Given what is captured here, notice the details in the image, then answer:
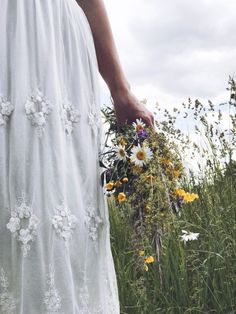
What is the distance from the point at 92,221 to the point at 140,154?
512 mm

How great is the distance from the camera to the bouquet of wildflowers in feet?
6.42

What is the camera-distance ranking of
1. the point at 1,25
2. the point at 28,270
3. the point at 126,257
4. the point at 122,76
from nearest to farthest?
the point at 28,270 < the point at 1,25 < the point at 122,76 < the point at 126,257

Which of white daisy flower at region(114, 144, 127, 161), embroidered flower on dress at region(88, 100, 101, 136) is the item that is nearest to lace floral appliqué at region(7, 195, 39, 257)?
embroidered flower on dress at region(88, 100, 101, 136)

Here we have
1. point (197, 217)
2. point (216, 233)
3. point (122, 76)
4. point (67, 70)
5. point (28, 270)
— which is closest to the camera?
point (28, 270)

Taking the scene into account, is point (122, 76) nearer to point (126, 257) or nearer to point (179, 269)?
point (179, 269)

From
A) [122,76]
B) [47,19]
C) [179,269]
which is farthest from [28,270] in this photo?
[179,269]

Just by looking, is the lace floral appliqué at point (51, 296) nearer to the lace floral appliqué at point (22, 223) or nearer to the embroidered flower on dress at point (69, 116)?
the lace floral appliqué at point (22, 223)

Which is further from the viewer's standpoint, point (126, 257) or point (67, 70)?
point (126, 257)

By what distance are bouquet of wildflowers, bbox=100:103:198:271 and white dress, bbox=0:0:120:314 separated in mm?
179

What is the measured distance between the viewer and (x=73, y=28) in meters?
1.66

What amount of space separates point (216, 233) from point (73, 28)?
1.73m

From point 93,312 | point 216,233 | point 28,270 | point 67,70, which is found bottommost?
point 93,312

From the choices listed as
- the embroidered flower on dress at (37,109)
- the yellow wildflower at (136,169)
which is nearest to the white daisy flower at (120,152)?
the yellow wildflower at (136,169)

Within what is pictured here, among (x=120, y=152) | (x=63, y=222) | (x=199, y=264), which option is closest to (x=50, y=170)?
(x=63, y=222)
